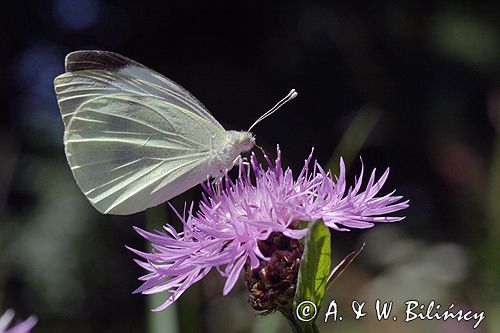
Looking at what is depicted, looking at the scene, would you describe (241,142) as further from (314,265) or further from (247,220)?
(314,265)

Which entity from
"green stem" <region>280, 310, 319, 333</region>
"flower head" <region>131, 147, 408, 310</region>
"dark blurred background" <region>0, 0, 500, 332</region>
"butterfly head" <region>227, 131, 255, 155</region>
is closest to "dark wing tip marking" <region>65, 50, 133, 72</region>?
"butterfly head" <region>227, 131, 255, 155</region>

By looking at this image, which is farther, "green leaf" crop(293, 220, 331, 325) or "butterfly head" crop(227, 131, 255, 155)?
"butterfly head" crop(227, 131, 255, 155)

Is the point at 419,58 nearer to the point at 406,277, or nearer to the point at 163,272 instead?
the point at 406,277

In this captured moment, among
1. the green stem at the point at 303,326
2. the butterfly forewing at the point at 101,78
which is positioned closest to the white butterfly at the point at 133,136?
the butterfly forewing at the point at 101,78

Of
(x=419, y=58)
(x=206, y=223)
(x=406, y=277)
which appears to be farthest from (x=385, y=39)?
(x=206, y=223)

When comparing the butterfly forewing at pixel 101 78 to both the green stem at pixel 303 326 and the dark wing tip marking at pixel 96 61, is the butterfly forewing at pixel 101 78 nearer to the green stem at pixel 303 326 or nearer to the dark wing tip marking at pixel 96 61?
the dark wing tip marking at pixel 96 61

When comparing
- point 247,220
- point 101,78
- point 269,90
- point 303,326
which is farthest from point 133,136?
point 269,90

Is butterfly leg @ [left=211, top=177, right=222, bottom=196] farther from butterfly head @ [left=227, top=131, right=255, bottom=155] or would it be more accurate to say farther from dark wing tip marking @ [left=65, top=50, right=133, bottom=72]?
dark wing tip marking @ [left=65, top=50, right=133, bottom=72]
